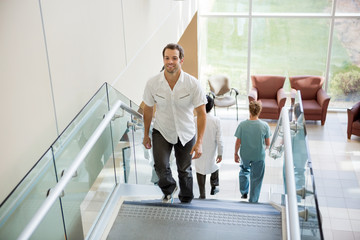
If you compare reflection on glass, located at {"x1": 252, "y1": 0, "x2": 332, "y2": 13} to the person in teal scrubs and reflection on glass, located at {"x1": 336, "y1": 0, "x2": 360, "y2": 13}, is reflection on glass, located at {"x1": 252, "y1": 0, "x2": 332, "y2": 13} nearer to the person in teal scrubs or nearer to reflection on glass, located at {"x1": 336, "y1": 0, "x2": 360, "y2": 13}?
reflection on glass, located at {"x1": 336, "y1": 0, "x2": 360, "y2": 13}

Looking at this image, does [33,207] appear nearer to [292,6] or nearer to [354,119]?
[354,119]

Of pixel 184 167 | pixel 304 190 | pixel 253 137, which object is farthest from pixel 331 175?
pixel 304 190

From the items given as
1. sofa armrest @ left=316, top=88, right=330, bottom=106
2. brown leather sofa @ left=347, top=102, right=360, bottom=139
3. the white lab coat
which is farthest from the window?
the white lab coat

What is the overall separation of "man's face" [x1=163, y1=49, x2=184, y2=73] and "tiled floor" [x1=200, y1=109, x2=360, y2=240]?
8.79 ft

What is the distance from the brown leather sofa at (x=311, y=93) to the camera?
1082 cm

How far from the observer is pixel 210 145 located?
5727mm

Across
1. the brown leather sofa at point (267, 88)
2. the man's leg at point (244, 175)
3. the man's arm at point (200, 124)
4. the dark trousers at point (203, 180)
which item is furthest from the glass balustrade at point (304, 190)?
the brown leather sofa at point (267, 88)

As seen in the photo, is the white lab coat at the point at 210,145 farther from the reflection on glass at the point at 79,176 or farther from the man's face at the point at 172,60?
the man's face at the point at 172,60

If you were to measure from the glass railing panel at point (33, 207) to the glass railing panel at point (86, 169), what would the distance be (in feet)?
Answer: 0.37

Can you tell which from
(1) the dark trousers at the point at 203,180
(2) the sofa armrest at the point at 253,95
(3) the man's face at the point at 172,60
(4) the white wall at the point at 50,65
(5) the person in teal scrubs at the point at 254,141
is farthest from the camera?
(2) the sofa armrest at the point at 253,95

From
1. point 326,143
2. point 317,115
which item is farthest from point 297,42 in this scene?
point 326,143

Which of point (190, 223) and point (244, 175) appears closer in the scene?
point (190, 223)

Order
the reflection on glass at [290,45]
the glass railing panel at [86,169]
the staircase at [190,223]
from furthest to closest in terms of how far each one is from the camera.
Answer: the reflection on glass at [290,45] < the staircase at [190,223] < the glass railing panel at [86,169]

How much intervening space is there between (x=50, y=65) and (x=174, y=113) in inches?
50.8
